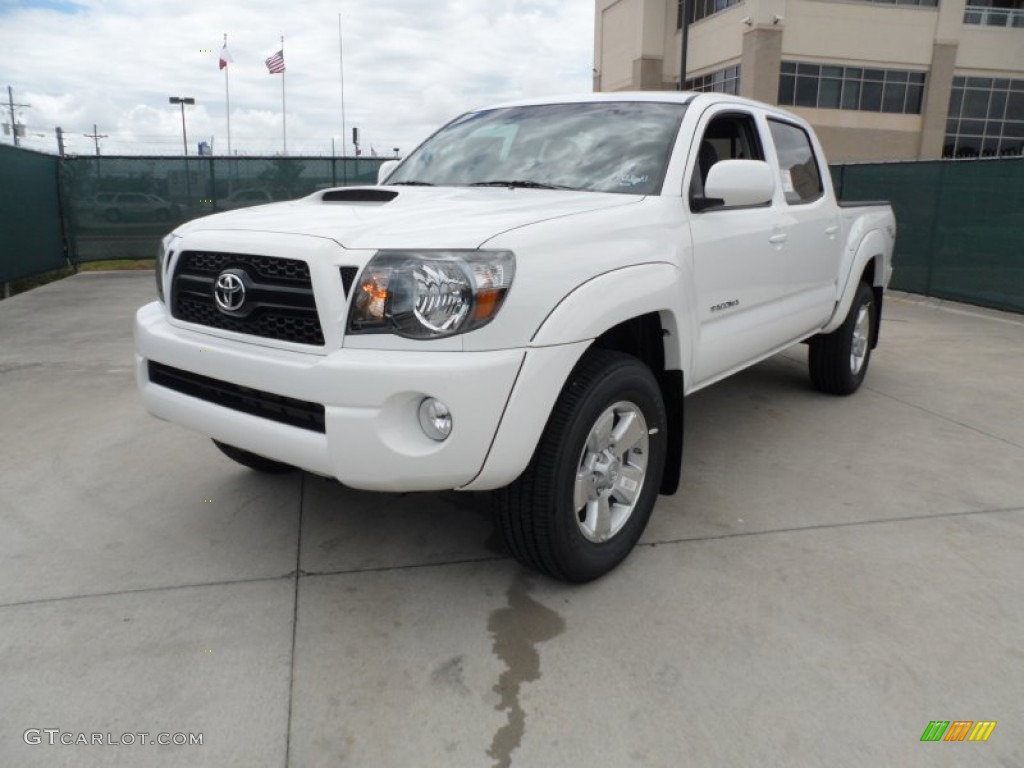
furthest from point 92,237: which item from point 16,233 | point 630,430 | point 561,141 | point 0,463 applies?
point 630,430

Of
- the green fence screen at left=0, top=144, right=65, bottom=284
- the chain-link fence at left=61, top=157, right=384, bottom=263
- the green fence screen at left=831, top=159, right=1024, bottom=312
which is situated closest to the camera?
the green fence screen at left=831, top=159, right=1024, bottom=312

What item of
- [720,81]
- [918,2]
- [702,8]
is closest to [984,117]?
[918,2]

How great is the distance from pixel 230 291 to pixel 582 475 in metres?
1.36

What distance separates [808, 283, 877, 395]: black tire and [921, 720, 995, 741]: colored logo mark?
3.50 meters

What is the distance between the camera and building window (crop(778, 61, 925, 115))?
33.7 metres

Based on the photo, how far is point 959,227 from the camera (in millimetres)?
10289

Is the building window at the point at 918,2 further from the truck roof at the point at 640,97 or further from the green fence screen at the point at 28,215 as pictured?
the truck roof at the point at 640,97

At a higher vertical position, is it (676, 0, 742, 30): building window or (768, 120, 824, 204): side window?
(676, 0, 742, 30): building window

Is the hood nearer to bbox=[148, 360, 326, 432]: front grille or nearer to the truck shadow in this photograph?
bbox=[148, 360, 326, 432]: front grille

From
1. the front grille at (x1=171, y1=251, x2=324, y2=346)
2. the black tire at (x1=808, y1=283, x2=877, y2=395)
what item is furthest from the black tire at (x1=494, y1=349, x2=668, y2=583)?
the black tire at (x1=808, y1=283, x2=877, y2=395)

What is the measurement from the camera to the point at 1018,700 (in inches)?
92.1

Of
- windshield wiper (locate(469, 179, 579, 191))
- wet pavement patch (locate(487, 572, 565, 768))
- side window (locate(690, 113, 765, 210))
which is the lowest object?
wet pavement patch (locate(487, 572, 565, 768))

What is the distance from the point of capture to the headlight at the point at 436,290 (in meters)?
2.39

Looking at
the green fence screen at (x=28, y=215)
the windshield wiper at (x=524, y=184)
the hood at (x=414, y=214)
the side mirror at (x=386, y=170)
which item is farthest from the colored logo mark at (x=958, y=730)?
the green fence screen at (x=28, y=215)
